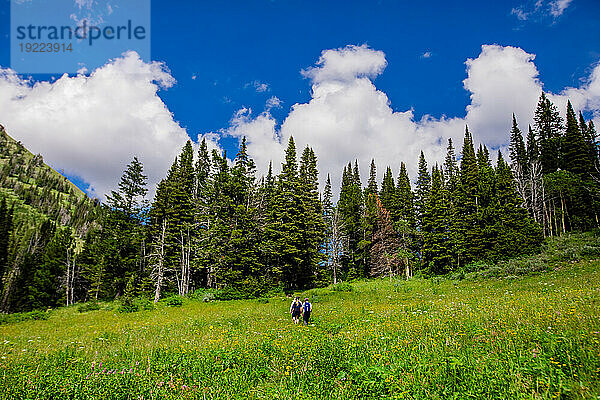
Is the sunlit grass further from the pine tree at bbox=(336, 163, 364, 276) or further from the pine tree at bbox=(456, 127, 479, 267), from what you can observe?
the pine tree at bbox=(336, 163, 364, 276)

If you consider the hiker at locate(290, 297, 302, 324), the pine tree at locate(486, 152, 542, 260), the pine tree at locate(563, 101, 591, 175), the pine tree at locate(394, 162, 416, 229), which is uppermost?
the pine tree at locate(563, 101, 591, 175)

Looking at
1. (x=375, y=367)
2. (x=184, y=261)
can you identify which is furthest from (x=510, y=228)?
(x=184, y=261)

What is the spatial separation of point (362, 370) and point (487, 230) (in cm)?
4369

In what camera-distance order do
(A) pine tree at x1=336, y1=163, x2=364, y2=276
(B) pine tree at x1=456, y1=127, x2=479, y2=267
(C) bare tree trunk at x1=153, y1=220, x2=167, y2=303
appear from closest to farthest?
(C) bare tree trunk at x1=153, y1=220, x2=167, y2=303 < (B) pine tree at x1=456, y1=127, x2=479, y2=267 < (A) pine tree at x1=336, y1=163, x2=364, y2=276

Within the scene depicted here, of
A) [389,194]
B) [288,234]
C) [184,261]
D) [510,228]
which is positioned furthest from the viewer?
[389,194]

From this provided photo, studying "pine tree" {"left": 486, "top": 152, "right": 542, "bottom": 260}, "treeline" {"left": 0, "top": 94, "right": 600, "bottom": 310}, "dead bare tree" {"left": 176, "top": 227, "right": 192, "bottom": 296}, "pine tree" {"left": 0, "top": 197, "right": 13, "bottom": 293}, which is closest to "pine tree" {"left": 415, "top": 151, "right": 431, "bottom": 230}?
"treeline" {"left": 0, "top": 94, "right": 600, "bottom": 310}

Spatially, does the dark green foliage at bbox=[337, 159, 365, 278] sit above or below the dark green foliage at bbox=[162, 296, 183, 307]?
above

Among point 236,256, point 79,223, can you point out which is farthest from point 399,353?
point 79,223

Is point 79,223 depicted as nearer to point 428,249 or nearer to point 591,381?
point 428,249

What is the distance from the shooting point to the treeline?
3678cm

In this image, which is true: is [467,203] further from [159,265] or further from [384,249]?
[159,265]

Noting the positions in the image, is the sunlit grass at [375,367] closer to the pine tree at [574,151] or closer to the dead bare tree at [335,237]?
the dead bare tree at [335,237]

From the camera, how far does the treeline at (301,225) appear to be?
3678 cm

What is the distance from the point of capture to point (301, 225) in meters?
38.5
